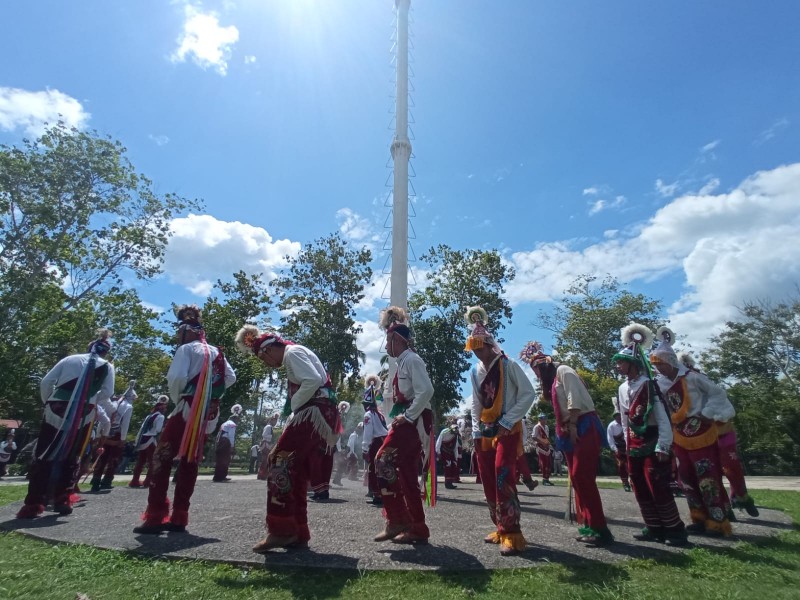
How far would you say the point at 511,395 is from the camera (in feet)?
14.4

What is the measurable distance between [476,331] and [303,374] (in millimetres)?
1759

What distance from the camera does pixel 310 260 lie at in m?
34.8

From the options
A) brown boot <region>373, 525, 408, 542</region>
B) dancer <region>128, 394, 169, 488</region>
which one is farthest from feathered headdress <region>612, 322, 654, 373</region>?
dancer <region>128, 394, 169, 488</region>

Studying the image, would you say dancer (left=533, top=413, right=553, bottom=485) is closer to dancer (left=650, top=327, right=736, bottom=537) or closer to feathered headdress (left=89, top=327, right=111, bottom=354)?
dancer (left=650, top=327, right=736, bottom=537)

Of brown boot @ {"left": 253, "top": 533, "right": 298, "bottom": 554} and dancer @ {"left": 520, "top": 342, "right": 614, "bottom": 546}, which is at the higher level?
dancer @ {"left": 520, "top": 342, "right": 614, "bottom": 546}

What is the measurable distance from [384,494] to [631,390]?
2.77 meters

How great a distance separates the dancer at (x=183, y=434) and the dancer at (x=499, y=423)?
8.93ft

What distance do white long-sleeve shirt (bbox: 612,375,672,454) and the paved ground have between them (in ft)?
3.04

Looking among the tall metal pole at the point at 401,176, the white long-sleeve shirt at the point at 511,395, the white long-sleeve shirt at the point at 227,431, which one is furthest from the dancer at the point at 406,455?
the tall metal pole at the point at 401,176

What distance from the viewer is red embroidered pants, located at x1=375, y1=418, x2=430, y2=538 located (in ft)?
13.8

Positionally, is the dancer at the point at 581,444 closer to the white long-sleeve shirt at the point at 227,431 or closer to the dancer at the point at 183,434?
the dancer at the point at 183,434

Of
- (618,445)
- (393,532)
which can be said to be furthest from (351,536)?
(618,445)

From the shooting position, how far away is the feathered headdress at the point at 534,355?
509 centimetres

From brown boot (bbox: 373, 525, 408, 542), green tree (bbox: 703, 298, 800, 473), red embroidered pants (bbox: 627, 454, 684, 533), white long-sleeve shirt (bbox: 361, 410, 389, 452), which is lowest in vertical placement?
brown boot (bbox: 373, 525, 408, 542)
